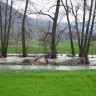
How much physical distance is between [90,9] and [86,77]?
68.5 ft

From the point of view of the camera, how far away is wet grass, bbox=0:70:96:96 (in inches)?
405

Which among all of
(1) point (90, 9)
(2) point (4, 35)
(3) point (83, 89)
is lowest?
(3) point (83, 89)

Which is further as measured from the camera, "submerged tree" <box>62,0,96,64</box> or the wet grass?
"submerged tree" <box>62,0,96,64</box>

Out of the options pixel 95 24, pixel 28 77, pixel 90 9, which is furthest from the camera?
pixel 95 24

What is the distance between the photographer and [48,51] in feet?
114

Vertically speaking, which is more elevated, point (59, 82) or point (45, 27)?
point (45, 27)

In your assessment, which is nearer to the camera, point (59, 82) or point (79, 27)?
point (59, 82)

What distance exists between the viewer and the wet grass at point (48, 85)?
10297mm

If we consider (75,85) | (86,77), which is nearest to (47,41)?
(86,77)

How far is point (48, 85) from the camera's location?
39.0 ft

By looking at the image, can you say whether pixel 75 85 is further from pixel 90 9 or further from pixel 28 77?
pixel 90 9

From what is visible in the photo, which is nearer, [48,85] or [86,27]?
[48,85]

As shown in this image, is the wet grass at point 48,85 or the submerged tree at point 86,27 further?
the submerged tree at point 86,27

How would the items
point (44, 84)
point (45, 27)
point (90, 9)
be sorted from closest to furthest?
1. point (44, 84)
2. point (90, 9)
3. point (45, 27)
